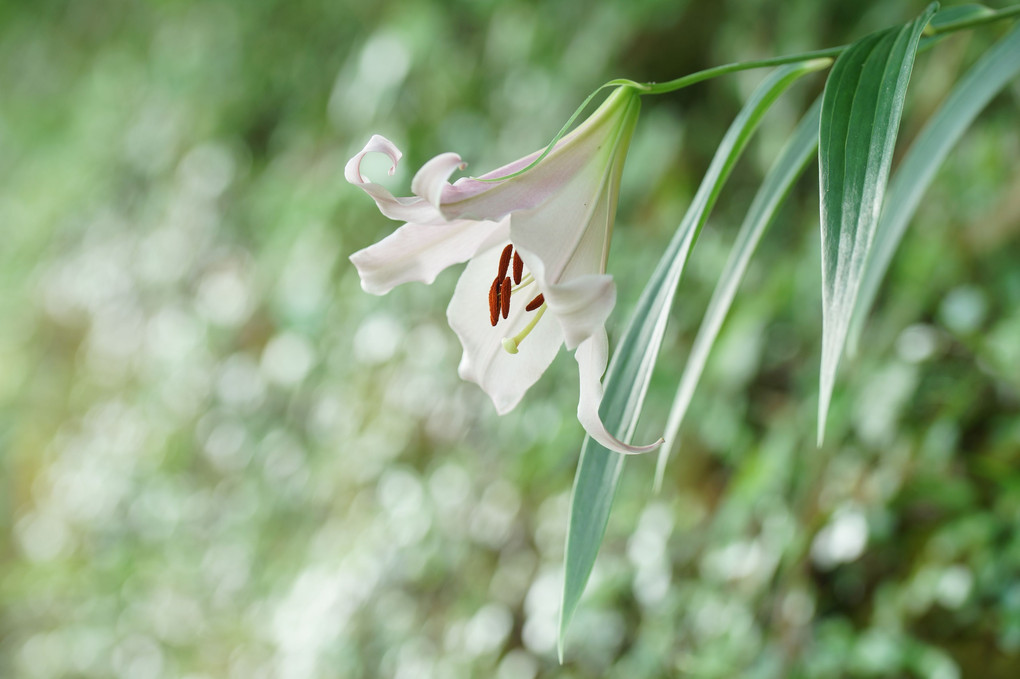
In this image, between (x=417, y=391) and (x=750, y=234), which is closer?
(x=750, y=234)

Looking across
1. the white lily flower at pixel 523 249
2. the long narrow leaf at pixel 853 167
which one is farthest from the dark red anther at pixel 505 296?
the long narrow leaf at pixel 853 167

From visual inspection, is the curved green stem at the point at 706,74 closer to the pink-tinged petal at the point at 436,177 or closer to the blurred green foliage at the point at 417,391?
the pink-tinged petal at the point at 436,177

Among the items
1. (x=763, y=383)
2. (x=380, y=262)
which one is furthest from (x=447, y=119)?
(x=380, y=262)

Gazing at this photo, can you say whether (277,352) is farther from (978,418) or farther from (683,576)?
(978,418)

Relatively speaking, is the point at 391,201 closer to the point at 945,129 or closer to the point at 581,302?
the point at 581,302

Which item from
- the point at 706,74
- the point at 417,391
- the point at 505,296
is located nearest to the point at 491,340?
the point at 505,296

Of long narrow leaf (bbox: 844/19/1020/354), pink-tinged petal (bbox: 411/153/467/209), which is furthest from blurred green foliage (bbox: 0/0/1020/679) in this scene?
pink-tinged petal (bbox: 411/153/467/209)
